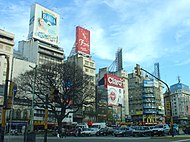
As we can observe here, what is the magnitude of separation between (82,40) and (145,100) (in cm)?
4797

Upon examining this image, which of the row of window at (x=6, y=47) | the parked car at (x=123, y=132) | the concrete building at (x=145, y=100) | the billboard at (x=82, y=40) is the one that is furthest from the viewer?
the concrete building at (x=145, y=100)

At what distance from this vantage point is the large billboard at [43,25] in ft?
301

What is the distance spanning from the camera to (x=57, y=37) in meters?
100

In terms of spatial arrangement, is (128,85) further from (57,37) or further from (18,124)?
(18,124)

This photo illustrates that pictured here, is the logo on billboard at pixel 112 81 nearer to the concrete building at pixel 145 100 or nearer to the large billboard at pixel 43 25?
the concrete building at pixel 145 100

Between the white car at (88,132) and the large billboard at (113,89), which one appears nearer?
the white car at (88,132)

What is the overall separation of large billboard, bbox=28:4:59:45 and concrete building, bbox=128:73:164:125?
4572 centimetres

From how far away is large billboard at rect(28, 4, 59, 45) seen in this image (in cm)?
9169

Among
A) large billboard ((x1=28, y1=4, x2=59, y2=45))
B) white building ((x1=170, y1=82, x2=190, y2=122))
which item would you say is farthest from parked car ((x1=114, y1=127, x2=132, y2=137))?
white building ((x1=170, y1=82, x2=190, y2=122))

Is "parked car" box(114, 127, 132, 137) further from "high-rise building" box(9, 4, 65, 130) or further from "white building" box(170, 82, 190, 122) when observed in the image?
"white building" box(170, 82, 190, 122)

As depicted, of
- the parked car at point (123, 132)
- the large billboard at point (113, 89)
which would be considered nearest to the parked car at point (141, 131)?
the parked car at point (123, 132)

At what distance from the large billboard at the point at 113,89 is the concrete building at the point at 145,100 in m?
12.7

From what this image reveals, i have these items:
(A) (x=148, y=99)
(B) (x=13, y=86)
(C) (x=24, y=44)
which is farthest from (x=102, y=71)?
(B) (x=13, y=86)

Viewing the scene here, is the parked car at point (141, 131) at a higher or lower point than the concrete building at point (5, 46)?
lower
